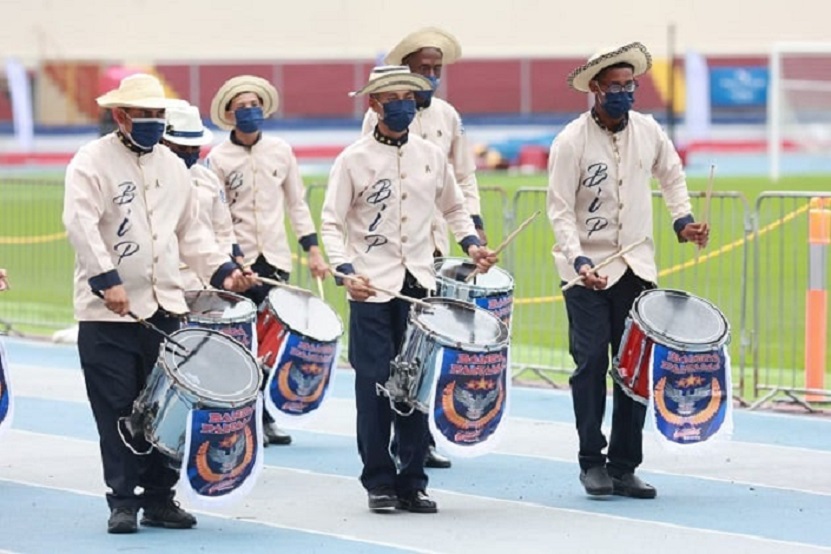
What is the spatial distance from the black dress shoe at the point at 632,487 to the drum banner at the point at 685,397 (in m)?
0.55

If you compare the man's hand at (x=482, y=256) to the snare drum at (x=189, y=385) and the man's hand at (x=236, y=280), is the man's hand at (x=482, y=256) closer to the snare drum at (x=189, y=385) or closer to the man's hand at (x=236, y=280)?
the man's hand at (x=236, y=280)

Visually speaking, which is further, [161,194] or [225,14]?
[225,14]

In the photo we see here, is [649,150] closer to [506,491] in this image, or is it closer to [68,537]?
[506,491]

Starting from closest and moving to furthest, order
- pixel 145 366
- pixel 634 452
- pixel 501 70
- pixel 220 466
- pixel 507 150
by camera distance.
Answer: pixel 220 466
pixel 145 366
pixel 634 452
pixel 507 150
pixel 501 70

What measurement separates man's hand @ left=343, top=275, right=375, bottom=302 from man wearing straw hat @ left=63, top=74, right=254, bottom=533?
825 mm

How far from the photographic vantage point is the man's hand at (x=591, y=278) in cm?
991

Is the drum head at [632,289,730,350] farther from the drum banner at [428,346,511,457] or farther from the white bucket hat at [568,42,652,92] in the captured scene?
the white bucket hat at [568,42,652,92]

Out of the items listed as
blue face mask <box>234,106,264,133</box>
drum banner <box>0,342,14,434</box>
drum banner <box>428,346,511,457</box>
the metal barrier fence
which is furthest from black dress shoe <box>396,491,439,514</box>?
the metal barrier fence

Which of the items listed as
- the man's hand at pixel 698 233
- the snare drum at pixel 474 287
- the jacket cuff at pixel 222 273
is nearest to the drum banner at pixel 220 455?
the jacket cuff at pixel 222 273

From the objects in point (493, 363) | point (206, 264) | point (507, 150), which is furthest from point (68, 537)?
point (507, 150)

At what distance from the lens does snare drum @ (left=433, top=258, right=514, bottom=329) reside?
36.1 feet

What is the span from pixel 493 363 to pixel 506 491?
129 centimetres

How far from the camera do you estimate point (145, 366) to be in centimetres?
924

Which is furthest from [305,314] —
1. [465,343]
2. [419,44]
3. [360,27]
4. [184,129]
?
[360,27]
